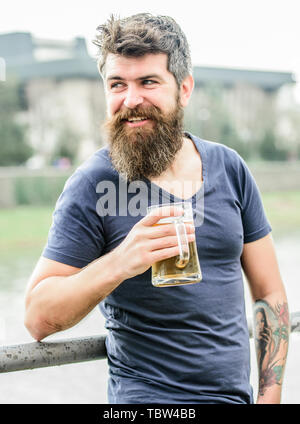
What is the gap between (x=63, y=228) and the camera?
1.69 metres

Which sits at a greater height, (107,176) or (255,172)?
(107,176)

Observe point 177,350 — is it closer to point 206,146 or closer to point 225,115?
point 206,146

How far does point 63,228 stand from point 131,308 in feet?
1.06

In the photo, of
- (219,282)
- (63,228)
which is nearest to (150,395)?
(219,282)

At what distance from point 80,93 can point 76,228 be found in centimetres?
4052

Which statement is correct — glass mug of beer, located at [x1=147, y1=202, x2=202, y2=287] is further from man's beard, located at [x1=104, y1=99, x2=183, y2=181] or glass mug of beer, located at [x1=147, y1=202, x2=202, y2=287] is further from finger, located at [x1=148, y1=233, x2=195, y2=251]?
man's beard, located at [x1=104, y1=99, x2=183, y2=181]

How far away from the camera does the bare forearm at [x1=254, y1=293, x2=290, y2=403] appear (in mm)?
1923

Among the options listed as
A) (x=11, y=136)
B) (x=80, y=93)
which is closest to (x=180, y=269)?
(x=11, y=136)

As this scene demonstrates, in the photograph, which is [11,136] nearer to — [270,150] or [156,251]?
[270,150]

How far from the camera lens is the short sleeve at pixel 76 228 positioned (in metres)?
1.67

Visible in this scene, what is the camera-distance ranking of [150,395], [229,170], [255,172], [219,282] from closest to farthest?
[150,395]
[219,282]
[229,170]
[255,172]

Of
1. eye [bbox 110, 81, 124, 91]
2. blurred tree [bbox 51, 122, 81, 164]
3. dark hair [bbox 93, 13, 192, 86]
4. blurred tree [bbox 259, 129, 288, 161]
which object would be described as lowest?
blurred tree [bbox 259, 129, 288, 161]

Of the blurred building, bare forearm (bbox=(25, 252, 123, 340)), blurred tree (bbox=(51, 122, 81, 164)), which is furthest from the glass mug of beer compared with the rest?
the blurred building

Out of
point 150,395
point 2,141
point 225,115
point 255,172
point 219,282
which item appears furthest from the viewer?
point 225,115
